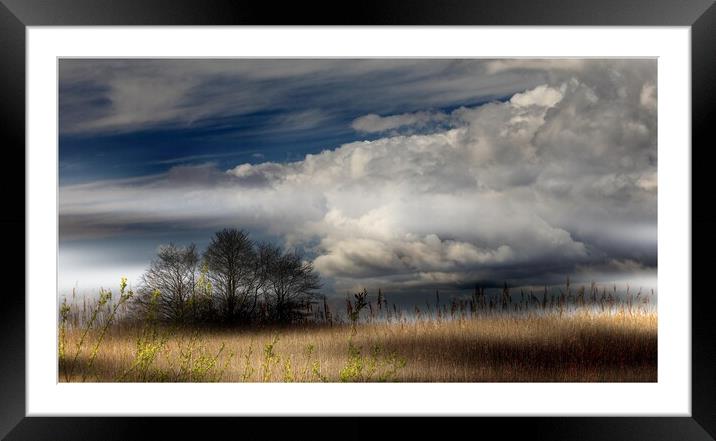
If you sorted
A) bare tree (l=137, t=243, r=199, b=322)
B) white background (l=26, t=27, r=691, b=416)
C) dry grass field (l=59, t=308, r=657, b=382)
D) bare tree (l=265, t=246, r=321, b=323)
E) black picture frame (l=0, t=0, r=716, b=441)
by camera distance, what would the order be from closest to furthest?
black picture frame (l=0, t=0, r=716, b=441) < white background (l=26, t=27, r=691, b=416) < dry grass field (l=59, t=308, r=657, b=382) < bare tree (l=137, t=243, r=199, b=322) < bare tree (l=265, t=246, r=321, b=323)

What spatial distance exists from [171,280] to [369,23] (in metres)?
A: 2.00

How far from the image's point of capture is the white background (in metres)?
3.12

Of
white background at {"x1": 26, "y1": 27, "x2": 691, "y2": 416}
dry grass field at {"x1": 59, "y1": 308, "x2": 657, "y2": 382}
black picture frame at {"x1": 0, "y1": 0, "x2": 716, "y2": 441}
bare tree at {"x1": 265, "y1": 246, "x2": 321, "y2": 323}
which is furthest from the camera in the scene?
bare tree at {"x1": 265, "y1": 246, "x2": 321, "y2": 323}

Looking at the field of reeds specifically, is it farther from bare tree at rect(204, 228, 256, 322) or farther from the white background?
the white background

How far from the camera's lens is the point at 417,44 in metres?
3.26

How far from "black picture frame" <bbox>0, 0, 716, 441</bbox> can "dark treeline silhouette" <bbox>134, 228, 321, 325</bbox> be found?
1035 millimetres

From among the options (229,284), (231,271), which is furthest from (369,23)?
(229,284)

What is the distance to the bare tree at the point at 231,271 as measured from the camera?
159 inches

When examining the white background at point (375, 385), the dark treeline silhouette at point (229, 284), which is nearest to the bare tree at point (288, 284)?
the dark treeline silhouette at point (229, 284)

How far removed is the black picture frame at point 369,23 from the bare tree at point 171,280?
982 millimetres

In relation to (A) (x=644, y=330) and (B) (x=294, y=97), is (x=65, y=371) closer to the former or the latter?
(B) (x=294, y=97)

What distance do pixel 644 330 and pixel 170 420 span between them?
2.84 m

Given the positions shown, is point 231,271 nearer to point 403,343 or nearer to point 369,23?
point 403,343

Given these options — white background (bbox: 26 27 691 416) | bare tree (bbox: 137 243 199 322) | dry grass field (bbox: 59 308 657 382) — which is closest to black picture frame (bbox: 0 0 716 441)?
white background (bbox: 26 27 691 416)
